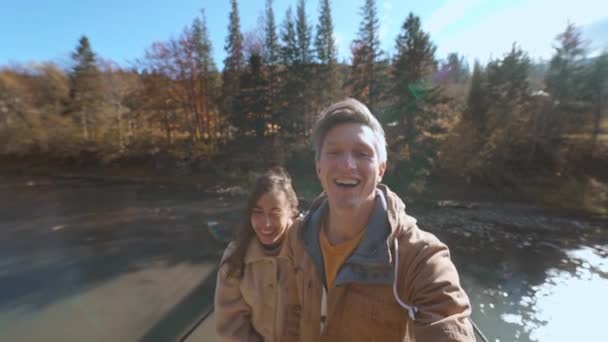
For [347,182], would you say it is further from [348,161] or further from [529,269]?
[529,269]

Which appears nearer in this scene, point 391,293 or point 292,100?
point 391,293

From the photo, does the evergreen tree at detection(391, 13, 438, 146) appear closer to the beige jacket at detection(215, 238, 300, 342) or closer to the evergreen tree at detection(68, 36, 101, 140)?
the beige jacket at detection(215, 238, 300, 342)

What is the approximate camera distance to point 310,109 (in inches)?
666

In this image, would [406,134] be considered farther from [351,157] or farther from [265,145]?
[351,157]

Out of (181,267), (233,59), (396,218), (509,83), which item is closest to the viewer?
(396,218)

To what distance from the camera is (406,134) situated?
43.9 feet

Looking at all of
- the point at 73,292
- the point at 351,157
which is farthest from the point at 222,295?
the point at 73,292

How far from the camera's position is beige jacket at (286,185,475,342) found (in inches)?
39.0

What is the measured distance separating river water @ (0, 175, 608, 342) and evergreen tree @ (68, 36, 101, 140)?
10.4 metres

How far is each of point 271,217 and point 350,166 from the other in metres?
0.94

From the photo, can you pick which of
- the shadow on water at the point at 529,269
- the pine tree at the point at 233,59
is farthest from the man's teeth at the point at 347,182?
the pine tree at the point at 233,59

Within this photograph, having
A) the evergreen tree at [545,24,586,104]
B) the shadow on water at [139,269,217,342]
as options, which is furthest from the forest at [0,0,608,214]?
the shadow on water at [139,269,217,342]

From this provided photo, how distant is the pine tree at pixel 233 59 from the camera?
59.1 ft

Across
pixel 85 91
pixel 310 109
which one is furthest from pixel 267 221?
pixel 85 91
